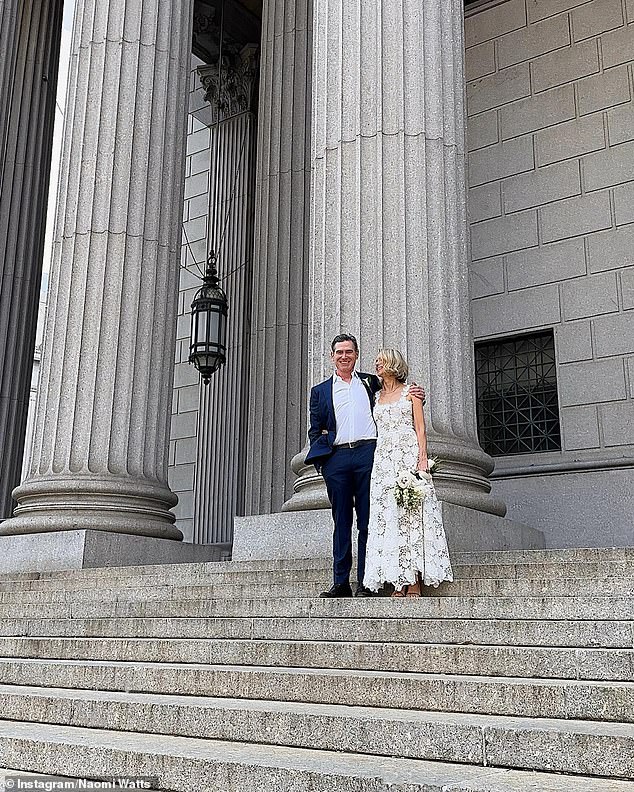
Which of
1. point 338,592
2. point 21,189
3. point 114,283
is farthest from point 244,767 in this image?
point 21,189

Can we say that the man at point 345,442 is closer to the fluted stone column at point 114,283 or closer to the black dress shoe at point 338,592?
the black dress shoe at point 338,592

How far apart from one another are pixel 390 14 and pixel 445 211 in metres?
2.26

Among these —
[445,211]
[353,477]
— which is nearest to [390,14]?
[445,211]

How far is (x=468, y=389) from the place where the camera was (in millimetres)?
8805

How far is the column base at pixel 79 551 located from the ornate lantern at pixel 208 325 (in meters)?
5.66

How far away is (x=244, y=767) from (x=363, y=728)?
577 mm

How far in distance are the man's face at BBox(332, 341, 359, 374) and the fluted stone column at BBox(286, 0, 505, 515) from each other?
63.3 inches

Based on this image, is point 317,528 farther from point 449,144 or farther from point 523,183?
point 523,183

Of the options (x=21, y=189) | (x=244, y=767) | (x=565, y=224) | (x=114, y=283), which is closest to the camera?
(x=244, y=767)

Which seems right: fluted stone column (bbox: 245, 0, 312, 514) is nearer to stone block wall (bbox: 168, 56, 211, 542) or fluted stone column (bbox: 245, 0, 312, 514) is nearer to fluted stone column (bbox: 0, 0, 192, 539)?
fluted stone column (bbox: 0, 0, 192, 539)

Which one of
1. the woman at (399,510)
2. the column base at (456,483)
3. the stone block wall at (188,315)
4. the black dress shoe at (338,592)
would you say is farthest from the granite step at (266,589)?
the stone block wall at (188,315)

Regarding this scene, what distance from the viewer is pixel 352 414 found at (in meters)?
6.94

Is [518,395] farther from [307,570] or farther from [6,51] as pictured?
[6,51]

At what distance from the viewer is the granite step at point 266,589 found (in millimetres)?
5668
